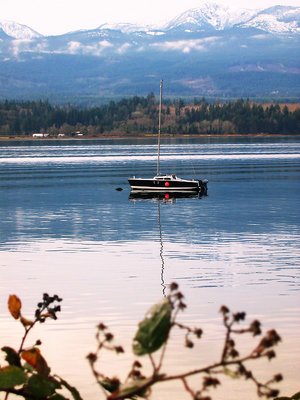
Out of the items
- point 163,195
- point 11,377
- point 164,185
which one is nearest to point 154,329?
point 11,377

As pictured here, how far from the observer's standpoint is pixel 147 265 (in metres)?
38.2

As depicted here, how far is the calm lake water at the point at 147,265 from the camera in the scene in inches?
869

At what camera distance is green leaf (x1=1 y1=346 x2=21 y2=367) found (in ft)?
12.5

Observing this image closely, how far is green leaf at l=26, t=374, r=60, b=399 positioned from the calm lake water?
45.5 ft

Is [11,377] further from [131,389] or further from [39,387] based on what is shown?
[131,389]

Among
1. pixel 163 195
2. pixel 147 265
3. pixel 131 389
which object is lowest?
pixel 163 195

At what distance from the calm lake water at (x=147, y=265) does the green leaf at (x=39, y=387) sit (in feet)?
45.5

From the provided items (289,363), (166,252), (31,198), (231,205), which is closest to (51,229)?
(166,252)

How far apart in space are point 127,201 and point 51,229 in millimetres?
23876

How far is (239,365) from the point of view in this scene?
2.70m

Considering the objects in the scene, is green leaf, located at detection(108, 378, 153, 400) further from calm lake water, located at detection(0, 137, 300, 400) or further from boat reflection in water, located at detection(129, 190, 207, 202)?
boat reflection in water, located at detection(129, 190, 207, 202)

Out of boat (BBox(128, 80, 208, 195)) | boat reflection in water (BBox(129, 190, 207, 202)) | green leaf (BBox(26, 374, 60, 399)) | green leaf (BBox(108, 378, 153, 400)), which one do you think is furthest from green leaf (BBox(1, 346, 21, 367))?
boat reflection in water (BBox(129, 190, 207, 202))

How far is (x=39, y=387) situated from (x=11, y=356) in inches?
9.7

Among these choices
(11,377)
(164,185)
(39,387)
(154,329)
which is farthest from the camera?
(164,185)
